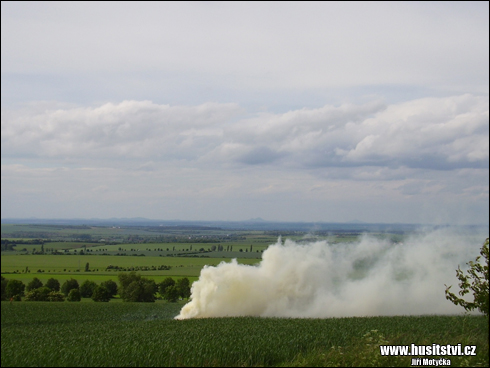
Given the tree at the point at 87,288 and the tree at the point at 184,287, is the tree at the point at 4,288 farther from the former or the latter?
the tree at the point at 184,287

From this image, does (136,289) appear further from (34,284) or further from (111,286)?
(34,284)

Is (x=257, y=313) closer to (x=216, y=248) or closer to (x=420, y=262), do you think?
(x=420, y=262)

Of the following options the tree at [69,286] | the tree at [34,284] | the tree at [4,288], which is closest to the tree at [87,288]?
the tree at [69,286]

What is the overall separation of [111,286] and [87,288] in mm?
4864

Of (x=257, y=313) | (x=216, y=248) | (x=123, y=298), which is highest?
(x=216, y=248)

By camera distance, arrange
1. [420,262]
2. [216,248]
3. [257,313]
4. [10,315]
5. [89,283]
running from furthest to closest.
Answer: [89,283] → [216,248] → [10,315] → [420,262] → [257,313]

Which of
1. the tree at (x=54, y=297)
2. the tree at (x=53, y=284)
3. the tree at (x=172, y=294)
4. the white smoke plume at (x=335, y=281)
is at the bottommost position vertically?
the tree at (x=54, y=297)

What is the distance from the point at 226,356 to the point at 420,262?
3582 centimetres

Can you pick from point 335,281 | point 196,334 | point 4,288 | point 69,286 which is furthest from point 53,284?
point 196,334

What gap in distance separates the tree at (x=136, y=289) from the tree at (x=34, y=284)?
741 inches

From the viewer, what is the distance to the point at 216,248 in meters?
66.0

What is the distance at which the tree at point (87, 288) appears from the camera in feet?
246

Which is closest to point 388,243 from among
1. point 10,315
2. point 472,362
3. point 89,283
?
point 472,362

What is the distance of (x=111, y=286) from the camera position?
244 feet
